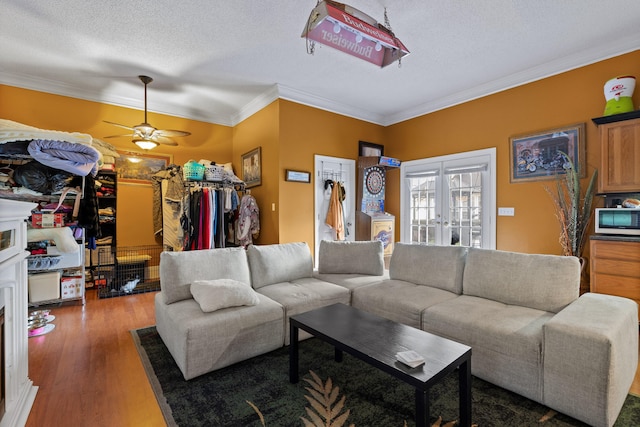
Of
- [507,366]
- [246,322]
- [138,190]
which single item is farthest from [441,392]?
[138,190]

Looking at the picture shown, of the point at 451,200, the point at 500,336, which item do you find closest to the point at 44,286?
the point at 500,336

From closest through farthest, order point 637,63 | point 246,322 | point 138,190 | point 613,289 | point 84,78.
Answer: point 246,322 → point 613,289 → point 637,63 → point 84,78 → point 138,190

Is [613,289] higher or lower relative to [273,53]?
lower

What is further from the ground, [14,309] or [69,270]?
[14,309]

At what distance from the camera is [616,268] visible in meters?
2.80

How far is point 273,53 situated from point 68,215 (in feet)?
10.0

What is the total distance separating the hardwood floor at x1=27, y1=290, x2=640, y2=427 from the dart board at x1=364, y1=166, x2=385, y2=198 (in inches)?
146

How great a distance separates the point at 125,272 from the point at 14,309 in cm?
300

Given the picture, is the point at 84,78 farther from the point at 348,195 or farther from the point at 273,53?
the point at 348,195

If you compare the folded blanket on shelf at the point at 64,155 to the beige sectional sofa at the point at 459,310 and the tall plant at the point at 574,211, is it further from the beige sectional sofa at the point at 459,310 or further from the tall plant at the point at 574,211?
the tall plant at the point at 574,211

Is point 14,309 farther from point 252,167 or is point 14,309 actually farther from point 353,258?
point 252,167

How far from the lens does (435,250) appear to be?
9.78 ft

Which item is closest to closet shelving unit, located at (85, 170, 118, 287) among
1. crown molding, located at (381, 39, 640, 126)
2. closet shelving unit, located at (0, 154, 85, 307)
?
closet shelving unit, located at (0, 154, 85, 307)

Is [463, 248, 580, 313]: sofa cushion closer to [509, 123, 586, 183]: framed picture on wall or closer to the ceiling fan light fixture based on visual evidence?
[509, 123, 586, 183]: framed picture on wall
